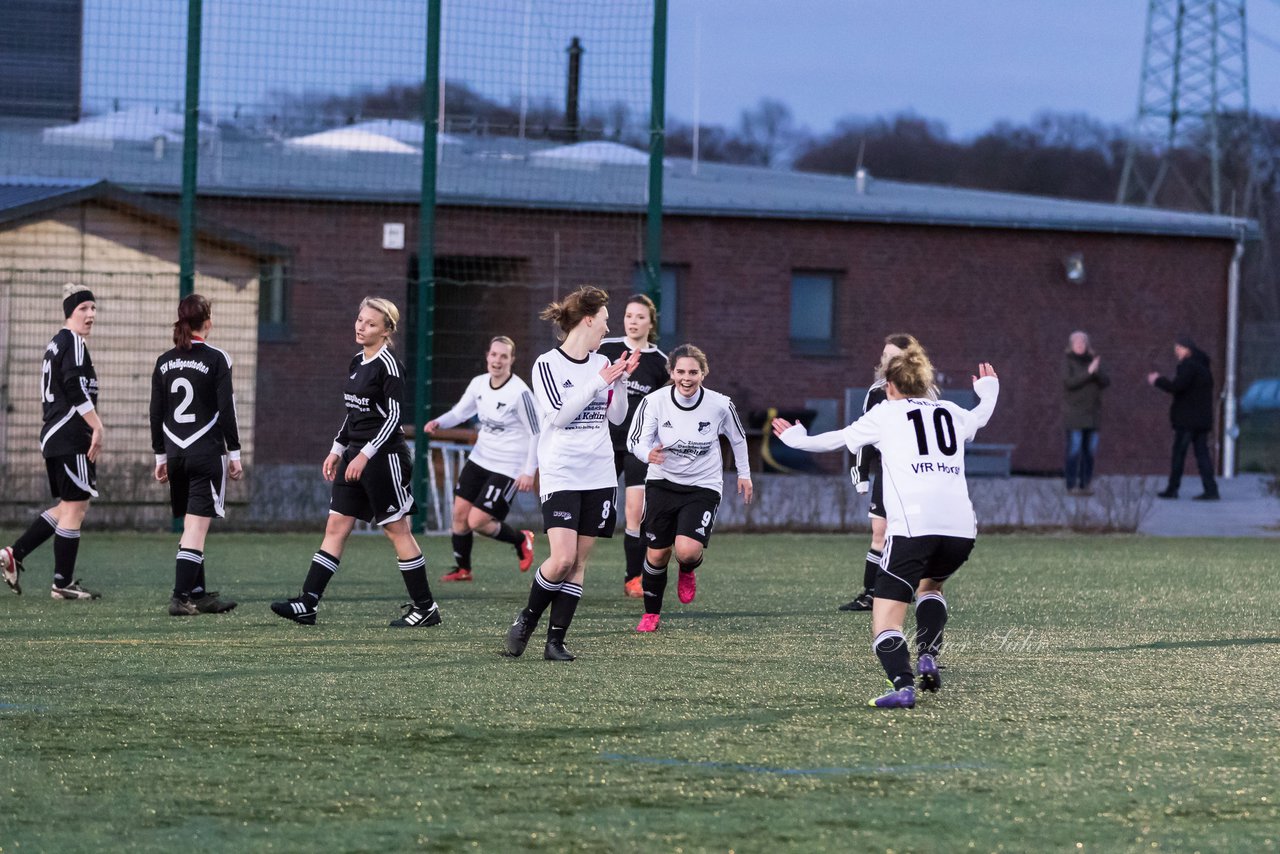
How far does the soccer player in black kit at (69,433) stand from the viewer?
11.0 metres

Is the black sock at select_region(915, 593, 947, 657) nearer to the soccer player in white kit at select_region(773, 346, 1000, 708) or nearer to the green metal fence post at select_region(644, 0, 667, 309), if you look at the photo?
the soccer player in white kit at select_region(773, 346, 1000, 708)

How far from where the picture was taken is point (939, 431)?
Answer: 7184mm

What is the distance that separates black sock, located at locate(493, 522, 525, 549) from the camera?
13.0 m

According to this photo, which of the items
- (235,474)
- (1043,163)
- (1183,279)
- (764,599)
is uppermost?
(1043,163)

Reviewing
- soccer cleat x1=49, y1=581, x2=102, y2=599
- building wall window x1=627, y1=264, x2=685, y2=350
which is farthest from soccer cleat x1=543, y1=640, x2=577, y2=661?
building wall window x1=627, y1=264, x2=685, y2=350

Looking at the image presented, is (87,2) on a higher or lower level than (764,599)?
higher

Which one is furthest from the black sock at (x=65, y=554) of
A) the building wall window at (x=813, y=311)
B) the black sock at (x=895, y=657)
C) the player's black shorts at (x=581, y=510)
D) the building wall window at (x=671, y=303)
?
the building wall window at (x=813, y=311)

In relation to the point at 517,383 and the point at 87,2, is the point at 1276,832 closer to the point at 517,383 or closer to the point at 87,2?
the point at 517,383

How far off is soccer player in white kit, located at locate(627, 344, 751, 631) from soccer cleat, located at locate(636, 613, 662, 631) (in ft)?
0.31

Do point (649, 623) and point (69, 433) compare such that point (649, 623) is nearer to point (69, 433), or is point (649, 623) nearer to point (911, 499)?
point (911, 499)

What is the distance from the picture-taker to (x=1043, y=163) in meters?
63.6

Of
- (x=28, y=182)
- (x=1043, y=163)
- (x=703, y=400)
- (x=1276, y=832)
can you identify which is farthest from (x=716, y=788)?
(x=1043, y=163)

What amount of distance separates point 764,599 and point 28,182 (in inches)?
591

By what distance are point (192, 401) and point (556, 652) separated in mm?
3022
